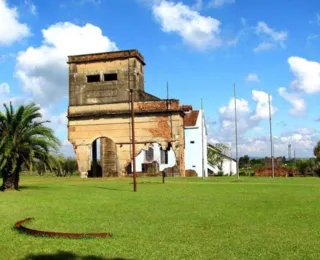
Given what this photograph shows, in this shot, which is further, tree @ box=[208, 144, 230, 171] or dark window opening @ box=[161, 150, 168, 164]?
tree @ box=[208, 144, 230, 171]

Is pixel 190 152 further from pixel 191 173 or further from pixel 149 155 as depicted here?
pixel 149 155

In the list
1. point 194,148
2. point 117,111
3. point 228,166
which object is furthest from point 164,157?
point 228,166

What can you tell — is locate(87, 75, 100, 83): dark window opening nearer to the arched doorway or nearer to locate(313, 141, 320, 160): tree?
the arched doorway

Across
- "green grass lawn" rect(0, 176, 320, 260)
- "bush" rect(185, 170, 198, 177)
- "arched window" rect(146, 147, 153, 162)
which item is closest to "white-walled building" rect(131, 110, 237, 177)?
"arched window" rect(146, 147, 153, 162)

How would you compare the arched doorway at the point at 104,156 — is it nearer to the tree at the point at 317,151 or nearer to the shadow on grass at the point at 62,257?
the tree at the point at 317,151

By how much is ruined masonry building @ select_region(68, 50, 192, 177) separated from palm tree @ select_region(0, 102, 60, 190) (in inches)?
769

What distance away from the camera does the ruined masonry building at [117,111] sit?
4244cm

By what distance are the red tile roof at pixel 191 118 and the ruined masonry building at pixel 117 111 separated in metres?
5.11

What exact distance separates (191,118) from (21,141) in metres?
29.8

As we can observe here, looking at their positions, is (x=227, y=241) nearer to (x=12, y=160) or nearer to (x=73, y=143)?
(x=12, y=160)

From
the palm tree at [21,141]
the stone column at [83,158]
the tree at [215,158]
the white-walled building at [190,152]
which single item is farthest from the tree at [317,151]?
the palm tree at [21,141]

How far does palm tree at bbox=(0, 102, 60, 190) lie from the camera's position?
22312 millimetres

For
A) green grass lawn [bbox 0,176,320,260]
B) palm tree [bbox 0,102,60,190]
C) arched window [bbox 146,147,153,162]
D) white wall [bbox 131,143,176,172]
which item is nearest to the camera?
green grass lawn [bbox 0,176,320,260]

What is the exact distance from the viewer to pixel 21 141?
23109 millimetres
